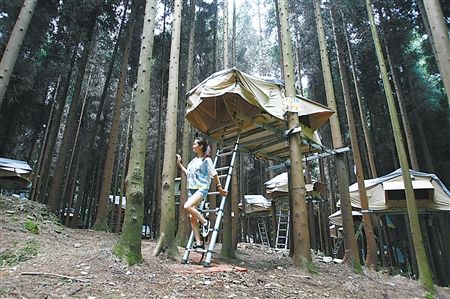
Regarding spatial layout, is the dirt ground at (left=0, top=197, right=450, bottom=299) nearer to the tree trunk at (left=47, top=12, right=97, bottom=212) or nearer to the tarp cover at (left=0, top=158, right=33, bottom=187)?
the tarp cover at (left=0, top=158, right=33, bottom=187)

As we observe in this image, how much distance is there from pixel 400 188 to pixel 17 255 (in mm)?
8729

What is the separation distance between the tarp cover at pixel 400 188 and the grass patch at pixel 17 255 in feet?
27.5

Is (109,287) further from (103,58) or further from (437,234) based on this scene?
(103,58)

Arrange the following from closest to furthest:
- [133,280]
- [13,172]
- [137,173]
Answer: [133,280] → [137,173] → [13,172]

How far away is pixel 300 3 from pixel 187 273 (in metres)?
12.1

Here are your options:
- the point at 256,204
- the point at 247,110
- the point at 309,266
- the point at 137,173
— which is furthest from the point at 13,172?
the point at 256,204

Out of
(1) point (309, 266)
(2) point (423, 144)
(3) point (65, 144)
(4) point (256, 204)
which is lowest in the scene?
(1) point (309, 266)

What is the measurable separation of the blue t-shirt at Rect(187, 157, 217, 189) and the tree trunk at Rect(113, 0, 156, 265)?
796 mm

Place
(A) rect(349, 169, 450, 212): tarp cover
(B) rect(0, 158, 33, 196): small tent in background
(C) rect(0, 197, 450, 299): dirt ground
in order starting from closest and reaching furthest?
(C) rect(0, 197, 450, 299): dirt ground, (A) rect(349, 169, 450, 212): tarp cover, (B) rect(0, 158, 33, 196): small tent in background

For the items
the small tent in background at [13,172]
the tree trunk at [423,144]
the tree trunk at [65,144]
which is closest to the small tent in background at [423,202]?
the tree trunk at [423,144]

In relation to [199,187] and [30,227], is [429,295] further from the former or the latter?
[30,227]

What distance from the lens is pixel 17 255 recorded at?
3133 mm

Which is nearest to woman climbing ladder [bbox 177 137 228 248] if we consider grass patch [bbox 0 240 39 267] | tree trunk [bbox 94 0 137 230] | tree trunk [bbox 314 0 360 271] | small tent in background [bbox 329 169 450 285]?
grass patch [bbox 0 240 39 267]

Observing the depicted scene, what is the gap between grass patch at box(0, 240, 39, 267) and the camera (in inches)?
117
